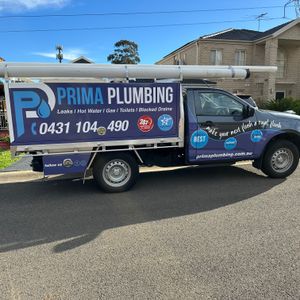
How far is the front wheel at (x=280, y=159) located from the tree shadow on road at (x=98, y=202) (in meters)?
0.22

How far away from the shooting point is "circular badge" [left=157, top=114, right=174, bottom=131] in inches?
243

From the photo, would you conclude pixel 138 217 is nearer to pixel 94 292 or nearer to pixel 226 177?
pixel 94 292

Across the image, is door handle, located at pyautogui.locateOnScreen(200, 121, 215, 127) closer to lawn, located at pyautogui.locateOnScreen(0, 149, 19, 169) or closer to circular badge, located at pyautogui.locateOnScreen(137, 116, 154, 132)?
circular badge, located at pyautogui.locateOnScreen(137, 116, 154, 132)

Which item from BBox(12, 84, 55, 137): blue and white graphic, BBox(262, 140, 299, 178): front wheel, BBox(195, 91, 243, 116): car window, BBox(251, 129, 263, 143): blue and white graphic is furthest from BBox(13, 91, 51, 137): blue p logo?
BBox(262, 140, 299, 178): front wheel

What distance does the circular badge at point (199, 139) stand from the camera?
641 cm

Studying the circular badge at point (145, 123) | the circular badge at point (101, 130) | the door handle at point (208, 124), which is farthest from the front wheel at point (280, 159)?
the circular badge at point (101, 130)

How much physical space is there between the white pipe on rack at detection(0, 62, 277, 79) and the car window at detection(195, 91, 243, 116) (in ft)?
1.34

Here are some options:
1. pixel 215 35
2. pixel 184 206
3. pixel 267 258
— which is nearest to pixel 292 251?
pixel 267 258

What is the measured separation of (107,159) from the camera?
6082 millimetres

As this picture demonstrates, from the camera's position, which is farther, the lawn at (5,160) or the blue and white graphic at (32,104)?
the lawn at (5,160)

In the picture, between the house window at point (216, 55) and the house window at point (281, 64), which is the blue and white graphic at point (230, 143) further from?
the house window at point (281, 64)

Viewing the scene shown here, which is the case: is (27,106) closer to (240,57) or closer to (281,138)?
(281,138)

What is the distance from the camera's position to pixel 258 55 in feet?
84.5

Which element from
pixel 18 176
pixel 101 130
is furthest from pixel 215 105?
pixel 18 176
